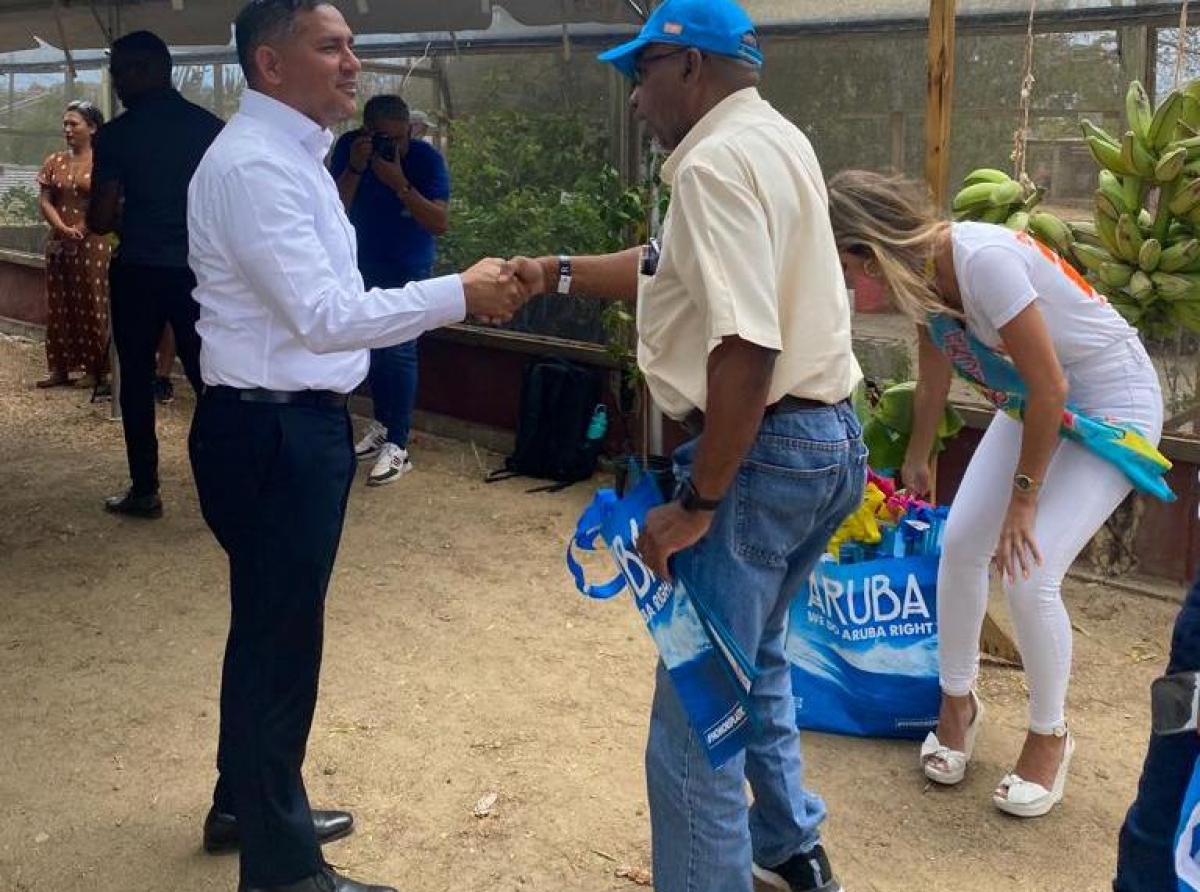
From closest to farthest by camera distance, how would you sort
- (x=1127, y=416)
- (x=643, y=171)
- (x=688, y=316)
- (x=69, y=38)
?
(x=688, y=316), (x=1127, y=416), (x=643, y=171), (x=69, y=38)

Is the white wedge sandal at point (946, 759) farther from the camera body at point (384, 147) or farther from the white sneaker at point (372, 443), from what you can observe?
the camera body at point (384, 147)

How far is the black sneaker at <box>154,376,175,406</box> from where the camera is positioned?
8.66 meters

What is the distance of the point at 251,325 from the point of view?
8.72 feet

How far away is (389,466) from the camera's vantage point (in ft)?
22.3

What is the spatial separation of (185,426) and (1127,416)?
6191mm

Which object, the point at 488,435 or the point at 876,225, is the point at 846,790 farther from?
the point at 488,435

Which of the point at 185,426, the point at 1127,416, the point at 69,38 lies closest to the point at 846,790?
Result: the point at 1127,416

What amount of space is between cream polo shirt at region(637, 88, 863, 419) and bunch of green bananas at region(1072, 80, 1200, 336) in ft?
7.59

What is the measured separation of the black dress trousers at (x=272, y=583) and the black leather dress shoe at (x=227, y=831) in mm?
331

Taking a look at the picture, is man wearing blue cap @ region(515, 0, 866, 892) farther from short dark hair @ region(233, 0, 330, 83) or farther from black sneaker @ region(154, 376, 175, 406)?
black sneaker @ region(154, 376, 175, 406)

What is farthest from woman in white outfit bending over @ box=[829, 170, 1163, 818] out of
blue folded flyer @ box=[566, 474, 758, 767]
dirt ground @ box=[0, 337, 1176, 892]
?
blue folded flyer @ box=[566, 474, 758, 767]

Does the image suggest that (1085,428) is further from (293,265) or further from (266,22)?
(266,22)

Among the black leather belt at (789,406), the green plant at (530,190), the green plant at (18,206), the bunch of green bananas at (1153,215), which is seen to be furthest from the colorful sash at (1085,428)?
the green plant at (18,206)

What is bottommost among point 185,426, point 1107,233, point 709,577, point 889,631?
point 185,426
